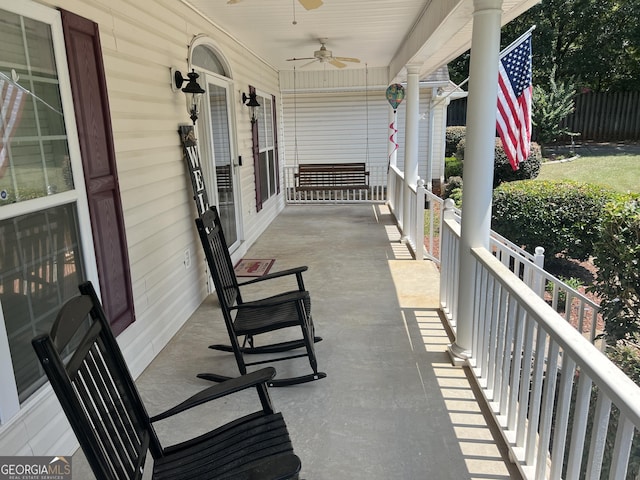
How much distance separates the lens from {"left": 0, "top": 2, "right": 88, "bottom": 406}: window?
1.90 m

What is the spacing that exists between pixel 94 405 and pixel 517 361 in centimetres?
171

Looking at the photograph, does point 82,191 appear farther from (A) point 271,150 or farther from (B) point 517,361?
→ (A) point 271,150

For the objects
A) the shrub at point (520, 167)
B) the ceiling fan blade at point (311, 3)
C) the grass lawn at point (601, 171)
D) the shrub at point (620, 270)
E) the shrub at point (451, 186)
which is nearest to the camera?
the shrub at point (620, 270)

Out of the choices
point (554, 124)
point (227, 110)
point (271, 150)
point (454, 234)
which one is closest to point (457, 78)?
point (554, 124)

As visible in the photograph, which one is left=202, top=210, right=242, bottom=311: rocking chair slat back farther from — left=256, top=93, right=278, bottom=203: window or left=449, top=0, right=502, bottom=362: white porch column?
left=256, top=93, right=278, bottom=203: window

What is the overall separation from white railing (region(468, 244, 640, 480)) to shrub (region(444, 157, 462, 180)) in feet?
32.5

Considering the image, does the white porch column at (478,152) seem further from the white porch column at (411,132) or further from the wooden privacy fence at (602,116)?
the wooden privacy fence at (602,116)

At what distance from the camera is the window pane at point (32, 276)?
6.20ft

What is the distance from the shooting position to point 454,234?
3.35 m

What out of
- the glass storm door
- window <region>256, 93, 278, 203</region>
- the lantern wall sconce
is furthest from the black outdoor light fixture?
window <region>256, 93, 278, 203</region>

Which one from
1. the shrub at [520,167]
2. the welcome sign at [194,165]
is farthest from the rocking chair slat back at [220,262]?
the shrub at [520,167]

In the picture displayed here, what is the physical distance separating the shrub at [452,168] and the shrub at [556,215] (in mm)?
6143

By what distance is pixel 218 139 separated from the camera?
487 centimetres

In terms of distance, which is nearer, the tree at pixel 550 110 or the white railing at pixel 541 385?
the white railing at pixel 541 385
